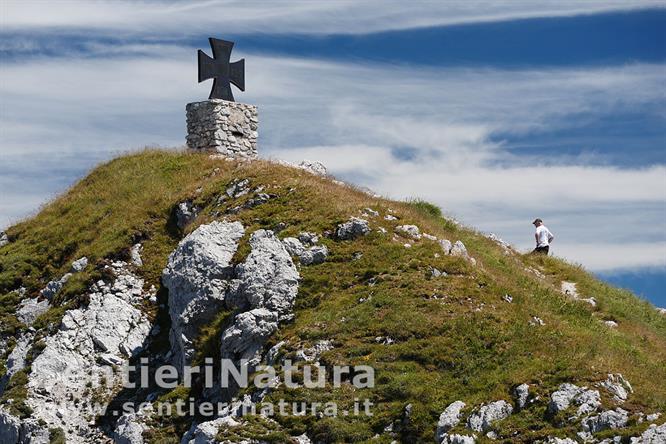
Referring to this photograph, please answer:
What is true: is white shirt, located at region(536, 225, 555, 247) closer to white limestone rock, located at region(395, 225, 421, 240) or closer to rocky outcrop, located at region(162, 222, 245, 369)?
white limestone rock, located at region(395, 225, 421, 240)

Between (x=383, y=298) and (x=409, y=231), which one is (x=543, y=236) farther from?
(x=383, y=298)

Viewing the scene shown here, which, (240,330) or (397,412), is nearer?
(397,412)

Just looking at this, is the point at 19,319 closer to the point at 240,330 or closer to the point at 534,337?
the point at 240,330

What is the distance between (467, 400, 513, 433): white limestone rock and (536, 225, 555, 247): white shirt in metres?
21.7

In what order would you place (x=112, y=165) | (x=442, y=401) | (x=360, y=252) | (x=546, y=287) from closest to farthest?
(x=442, y=401) → (x=360, y=252) → (x=546, y=287) → (x=112, y=165)

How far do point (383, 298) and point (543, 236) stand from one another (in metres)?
16.9

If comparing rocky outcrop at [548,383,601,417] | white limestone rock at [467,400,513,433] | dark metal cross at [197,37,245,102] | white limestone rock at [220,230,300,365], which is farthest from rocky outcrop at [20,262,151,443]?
rocky outcrop at [548,383,601,417]

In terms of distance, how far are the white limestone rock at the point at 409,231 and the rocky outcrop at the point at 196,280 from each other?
Result: 20.2 feet

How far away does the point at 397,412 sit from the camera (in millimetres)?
31391

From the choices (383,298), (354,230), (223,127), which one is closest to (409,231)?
(354,230)

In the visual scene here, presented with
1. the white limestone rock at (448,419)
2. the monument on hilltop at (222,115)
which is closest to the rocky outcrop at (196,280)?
the white limestone rock at (448,419)

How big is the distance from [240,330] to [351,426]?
21.0ft

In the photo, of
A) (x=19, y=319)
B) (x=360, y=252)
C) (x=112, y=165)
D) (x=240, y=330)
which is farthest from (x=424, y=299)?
(x=112, y=165)

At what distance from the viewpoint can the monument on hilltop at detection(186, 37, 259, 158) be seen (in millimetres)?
51812
